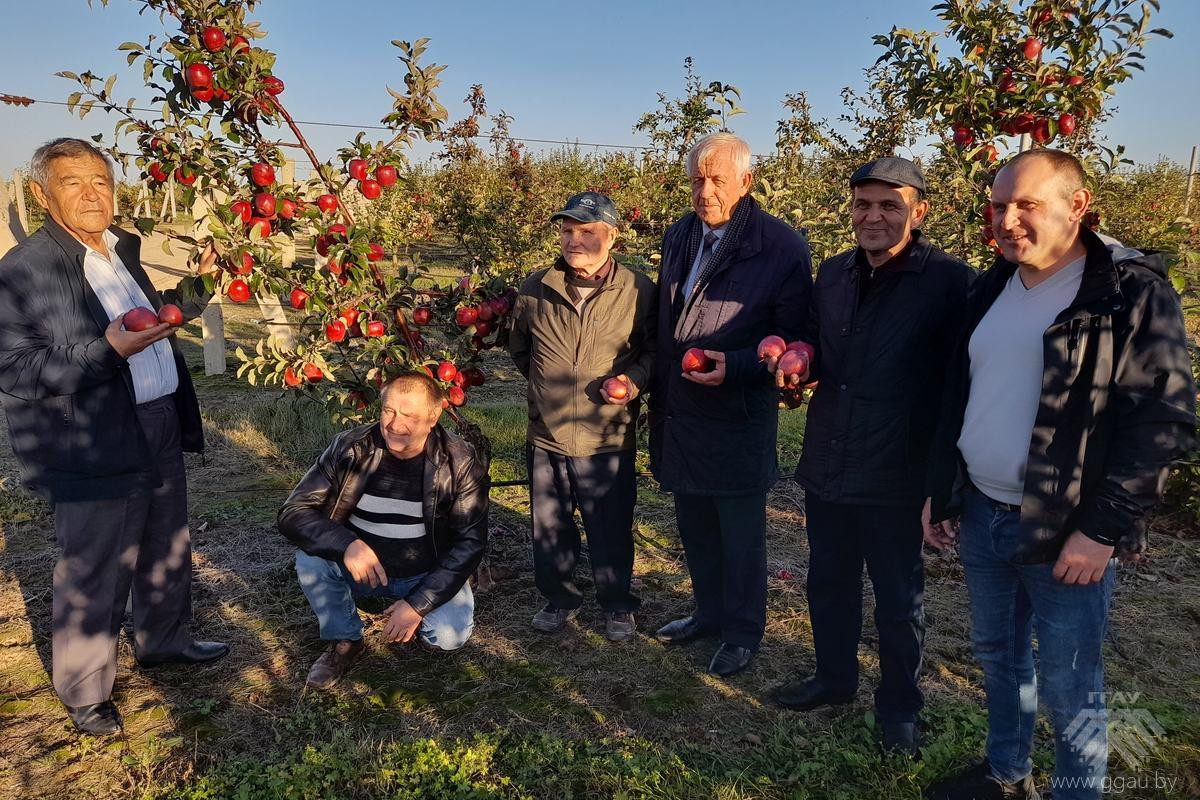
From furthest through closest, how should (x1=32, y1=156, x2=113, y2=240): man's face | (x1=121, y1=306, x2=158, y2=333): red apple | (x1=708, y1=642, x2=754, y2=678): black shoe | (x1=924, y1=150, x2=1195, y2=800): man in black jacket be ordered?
(x1=708, y1=642, x2=754, y2=678): black shoe → (x1=32, y1=156, x2=113, y2=240): man's face → (x1=121, y1=306, x2=158, y2=333): red apple → (x1=924, y1=150, x2=1195, y2=800): man in black jacket

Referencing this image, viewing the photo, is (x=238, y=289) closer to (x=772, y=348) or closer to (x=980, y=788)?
(x=772, y=348)

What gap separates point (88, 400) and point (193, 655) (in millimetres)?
1194

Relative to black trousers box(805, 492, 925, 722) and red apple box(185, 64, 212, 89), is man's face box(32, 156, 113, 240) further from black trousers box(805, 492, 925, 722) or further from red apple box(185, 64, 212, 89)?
black trousers box(805, 492, 925, 722)

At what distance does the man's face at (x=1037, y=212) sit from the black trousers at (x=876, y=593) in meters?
0.90

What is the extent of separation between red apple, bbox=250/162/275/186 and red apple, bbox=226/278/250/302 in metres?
0.39

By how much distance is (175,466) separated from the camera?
9.68 feet

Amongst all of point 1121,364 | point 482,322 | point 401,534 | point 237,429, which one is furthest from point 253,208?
point 237,429

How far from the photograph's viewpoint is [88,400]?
254cm

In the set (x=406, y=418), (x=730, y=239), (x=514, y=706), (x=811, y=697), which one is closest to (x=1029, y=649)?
(x=811, y=697)

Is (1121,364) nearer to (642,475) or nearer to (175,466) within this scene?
(175,466)

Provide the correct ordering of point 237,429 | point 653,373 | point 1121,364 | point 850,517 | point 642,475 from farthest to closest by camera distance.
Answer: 1. point 237,429
2. point 642,475
3. point 653,373
4. point 850,517
5. point 1121,364

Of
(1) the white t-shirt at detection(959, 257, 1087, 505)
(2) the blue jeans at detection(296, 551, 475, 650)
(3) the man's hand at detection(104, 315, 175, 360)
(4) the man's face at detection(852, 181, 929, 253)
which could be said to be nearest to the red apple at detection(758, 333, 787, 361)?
(4) the man's face at detection(852, 181, 929, 253)

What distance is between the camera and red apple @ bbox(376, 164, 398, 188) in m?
3.16

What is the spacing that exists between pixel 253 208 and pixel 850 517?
253 cm
